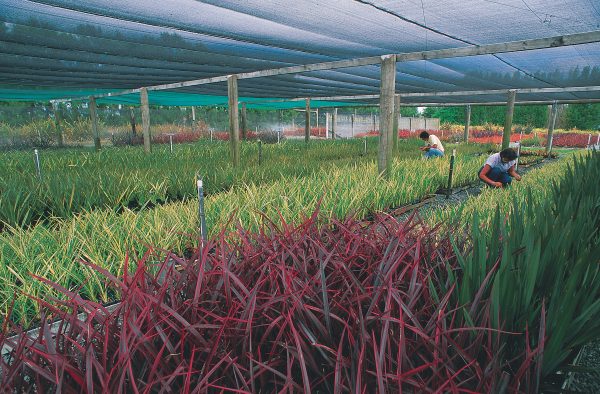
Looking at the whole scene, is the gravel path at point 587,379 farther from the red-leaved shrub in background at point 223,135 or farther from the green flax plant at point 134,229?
the red-leaved shrub in background at point 223,135

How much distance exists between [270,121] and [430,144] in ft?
51.3

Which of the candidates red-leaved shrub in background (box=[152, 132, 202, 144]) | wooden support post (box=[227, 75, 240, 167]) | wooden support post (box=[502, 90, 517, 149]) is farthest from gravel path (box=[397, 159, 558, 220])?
red-leaved shrub in background (box=[152, 132, 202, 144])

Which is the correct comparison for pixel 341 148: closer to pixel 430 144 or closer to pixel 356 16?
pixel 430 144

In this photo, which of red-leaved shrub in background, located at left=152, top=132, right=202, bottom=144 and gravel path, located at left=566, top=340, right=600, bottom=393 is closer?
gravel path, located at left=566, top=340, right=600, bottom=393

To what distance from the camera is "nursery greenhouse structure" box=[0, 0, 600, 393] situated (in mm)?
774

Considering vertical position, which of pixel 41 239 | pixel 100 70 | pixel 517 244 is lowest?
pixel 41 239

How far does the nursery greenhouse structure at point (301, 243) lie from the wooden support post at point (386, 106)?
0.09 ft

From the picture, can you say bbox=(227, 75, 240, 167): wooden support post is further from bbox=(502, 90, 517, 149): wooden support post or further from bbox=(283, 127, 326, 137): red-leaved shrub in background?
bbox=(283, 127, 326, 137): red-leaved shrub in background

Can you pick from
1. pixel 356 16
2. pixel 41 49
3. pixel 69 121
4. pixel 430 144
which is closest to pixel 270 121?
pixel 69 121

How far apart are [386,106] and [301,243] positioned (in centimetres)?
330

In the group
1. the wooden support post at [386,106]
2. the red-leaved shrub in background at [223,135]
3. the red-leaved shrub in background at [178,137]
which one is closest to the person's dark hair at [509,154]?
the wooden support post at [386,106]

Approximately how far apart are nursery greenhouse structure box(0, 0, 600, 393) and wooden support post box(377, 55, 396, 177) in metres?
0.03

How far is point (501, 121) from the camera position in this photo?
28484mm

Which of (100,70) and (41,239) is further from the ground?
(100,70)
